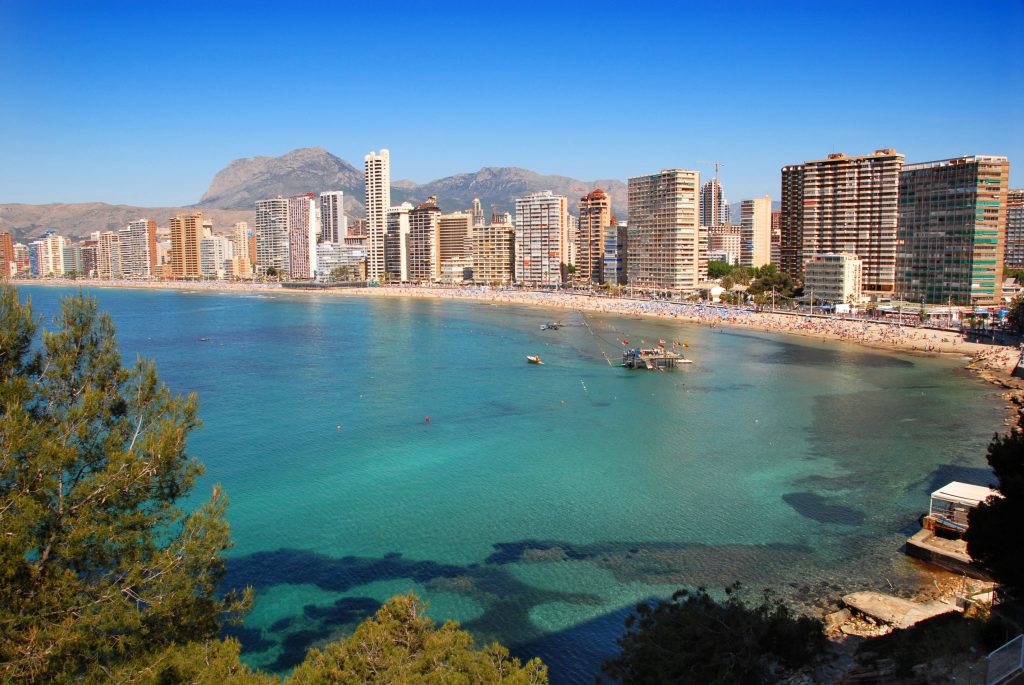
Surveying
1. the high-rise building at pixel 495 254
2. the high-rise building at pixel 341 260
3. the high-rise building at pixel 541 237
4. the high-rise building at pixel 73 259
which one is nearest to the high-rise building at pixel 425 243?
the high-rise building at pixel 495 254

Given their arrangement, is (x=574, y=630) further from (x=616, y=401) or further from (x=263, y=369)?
(x=263, y=369)

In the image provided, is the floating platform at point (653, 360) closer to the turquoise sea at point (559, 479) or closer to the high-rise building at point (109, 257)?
the turquoise sea at point (559, 479)

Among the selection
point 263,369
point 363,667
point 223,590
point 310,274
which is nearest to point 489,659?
point 363,667

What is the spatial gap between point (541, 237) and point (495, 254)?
10.1m

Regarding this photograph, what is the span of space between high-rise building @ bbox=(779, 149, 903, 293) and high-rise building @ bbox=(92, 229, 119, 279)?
148 meters

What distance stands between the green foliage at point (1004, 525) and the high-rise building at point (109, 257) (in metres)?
180

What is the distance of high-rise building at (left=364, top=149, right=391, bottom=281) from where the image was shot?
130m

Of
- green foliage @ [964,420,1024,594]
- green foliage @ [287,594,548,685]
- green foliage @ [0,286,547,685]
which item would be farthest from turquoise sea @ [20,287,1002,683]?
green foliage @ [0,286,547,685]

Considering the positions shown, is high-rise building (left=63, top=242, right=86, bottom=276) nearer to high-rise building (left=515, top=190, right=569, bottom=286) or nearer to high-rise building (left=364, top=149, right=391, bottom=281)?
high-rise building (left=364, top=149, right=391, bottom=281)

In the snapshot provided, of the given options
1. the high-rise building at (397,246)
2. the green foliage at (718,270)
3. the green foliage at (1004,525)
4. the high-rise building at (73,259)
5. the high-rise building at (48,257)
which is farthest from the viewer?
the high-rise building at (73,259)

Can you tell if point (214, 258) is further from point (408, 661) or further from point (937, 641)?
point (937, 641)

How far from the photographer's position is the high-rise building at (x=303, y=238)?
136 m

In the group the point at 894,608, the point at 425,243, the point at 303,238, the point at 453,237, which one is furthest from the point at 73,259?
the point at 894,608

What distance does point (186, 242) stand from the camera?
152000 mm
